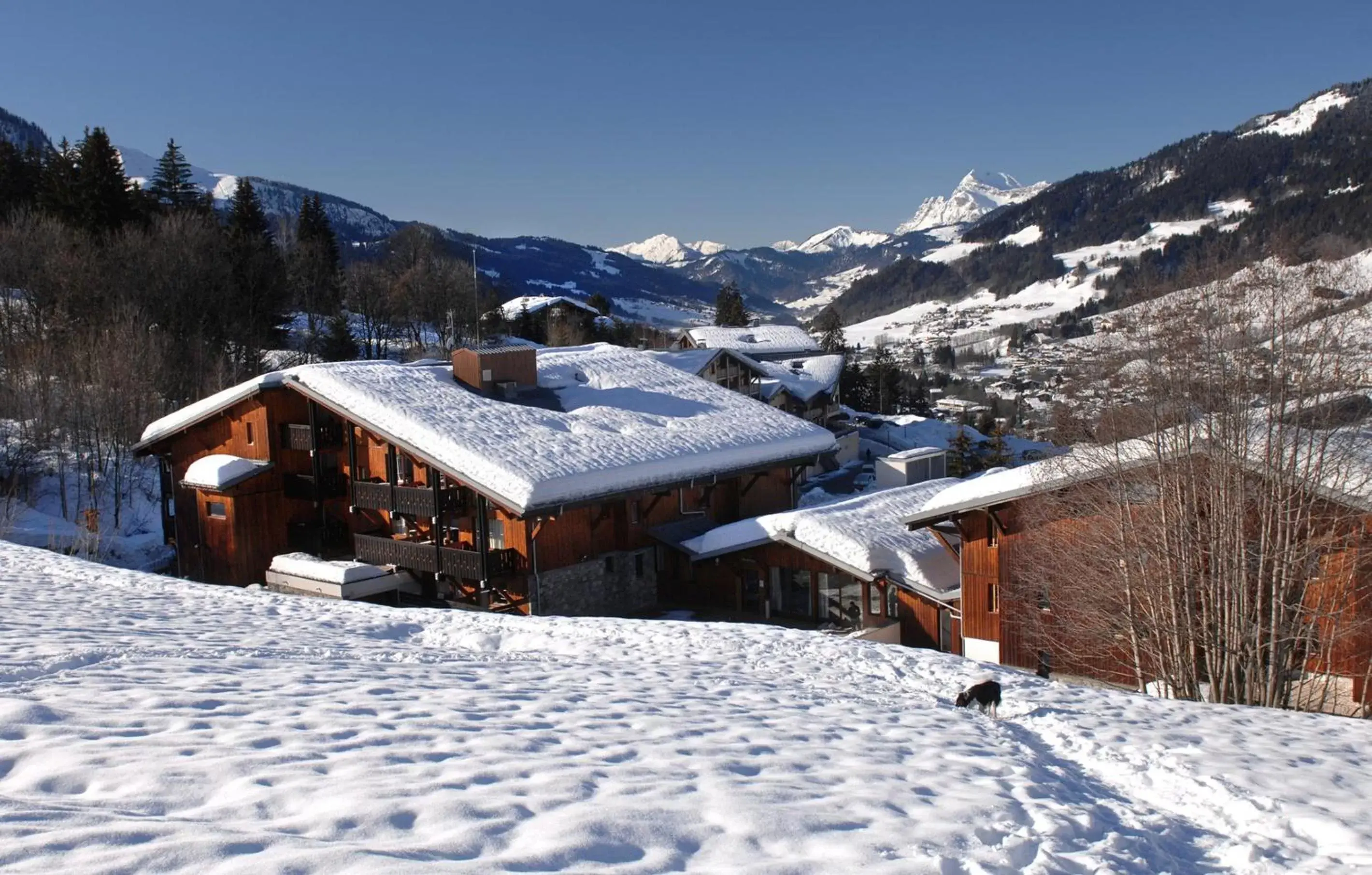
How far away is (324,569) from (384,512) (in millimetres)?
2895

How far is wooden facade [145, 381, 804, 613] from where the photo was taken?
24.8 m

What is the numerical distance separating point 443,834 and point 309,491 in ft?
84.7

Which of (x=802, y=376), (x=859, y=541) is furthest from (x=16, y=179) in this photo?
(x=859, y=541)

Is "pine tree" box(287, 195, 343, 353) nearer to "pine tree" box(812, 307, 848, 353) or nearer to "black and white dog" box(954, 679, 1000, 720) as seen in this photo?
"pine tree" box(812, 307, 848, 353)

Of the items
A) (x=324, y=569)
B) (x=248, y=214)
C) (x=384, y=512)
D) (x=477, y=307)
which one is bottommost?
(x=324, y=569)

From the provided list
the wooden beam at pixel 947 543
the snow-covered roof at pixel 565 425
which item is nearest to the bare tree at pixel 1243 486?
the wooden beam at pixel 947 543

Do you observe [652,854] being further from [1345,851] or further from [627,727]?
[1345,851]

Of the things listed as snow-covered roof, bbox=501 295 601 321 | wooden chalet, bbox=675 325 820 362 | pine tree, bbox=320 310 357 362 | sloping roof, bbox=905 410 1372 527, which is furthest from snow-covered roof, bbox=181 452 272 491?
snow-covered roof, bbox=501 295 601 321

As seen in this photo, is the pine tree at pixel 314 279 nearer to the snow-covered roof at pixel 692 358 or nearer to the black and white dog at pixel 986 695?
the snow-covered roof at pixel 692 358

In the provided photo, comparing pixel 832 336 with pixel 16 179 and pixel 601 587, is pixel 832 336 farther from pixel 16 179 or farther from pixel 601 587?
pixel 601 587

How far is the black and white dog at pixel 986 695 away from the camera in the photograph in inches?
467

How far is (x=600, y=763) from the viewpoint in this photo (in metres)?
7.40

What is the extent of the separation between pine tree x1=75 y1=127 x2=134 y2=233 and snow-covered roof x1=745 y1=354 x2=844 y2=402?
115ft

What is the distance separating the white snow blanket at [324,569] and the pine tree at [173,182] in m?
44.2
